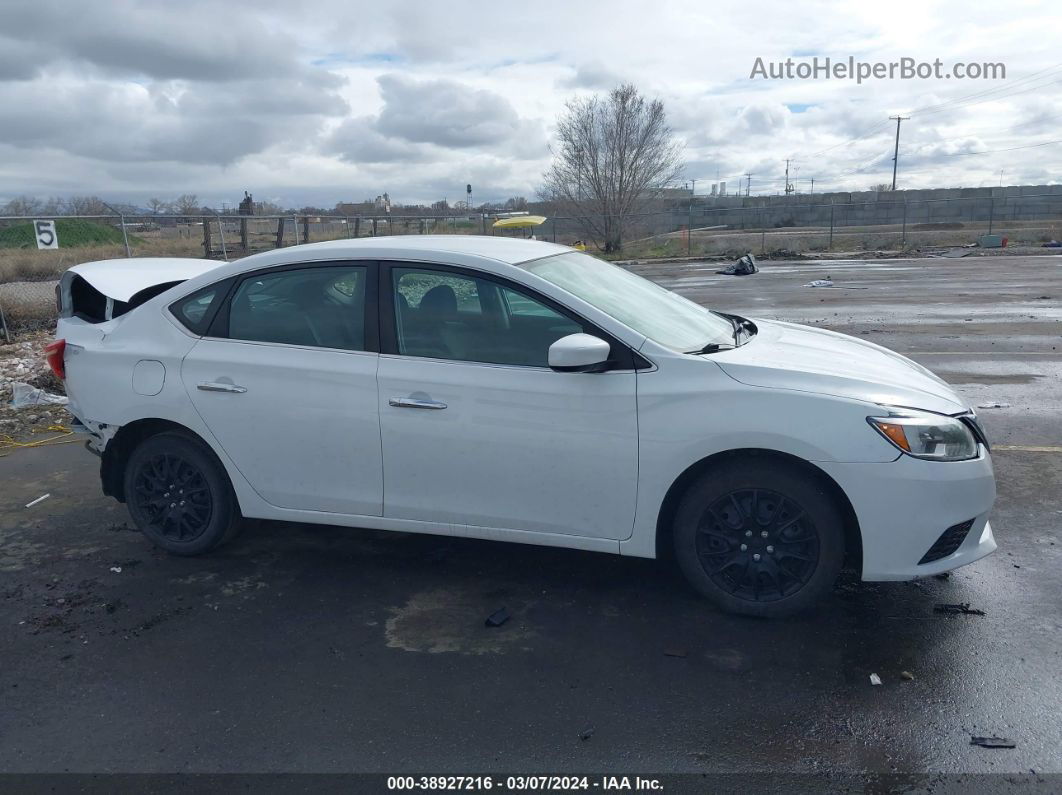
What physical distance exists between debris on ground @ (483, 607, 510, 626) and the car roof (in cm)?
173

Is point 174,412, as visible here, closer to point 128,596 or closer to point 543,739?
point 128,596

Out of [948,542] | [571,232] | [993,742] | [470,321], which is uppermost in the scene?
[571,232]

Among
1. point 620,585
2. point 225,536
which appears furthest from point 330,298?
point 620,585

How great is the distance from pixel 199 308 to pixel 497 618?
2.39 meters

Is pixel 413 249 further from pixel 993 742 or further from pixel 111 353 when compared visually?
pixel 993 742

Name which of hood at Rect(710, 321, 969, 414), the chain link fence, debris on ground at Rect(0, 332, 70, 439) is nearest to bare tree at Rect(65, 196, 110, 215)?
the chain link fence

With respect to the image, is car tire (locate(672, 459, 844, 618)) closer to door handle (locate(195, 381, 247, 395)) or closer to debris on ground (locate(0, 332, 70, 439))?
door handle (locate(195, 381, 247, 395))

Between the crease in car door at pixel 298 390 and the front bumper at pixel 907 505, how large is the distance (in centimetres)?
225

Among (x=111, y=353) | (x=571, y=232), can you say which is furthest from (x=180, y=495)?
(x=571, y=232)

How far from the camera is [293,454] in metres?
4.43

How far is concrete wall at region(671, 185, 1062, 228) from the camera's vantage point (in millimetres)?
52125

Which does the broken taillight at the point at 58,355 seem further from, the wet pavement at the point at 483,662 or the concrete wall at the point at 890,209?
the concrete wall at the point at 890,209

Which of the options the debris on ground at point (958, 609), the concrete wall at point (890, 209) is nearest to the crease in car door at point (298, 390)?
the debris on ground at point (958, 609)

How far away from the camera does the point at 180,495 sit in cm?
476
